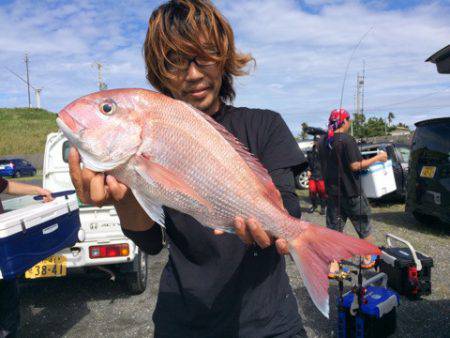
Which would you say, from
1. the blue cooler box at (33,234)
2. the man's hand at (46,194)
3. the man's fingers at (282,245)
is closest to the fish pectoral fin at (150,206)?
the man's fingers at (282,245)

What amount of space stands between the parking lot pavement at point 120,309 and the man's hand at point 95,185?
321cm

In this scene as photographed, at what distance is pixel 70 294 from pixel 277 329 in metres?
4.84

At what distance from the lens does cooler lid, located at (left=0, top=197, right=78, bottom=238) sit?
3008 mm

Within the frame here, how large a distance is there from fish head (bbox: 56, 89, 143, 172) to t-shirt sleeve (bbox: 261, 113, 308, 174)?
0.61 meters

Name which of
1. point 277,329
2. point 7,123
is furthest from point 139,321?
point 7,123

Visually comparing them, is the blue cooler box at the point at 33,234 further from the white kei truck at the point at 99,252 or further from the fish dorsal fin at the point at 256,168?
the fish dorsal fin at the point at 256,168

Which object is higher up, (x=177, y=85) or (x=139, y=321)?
(x=177, y=85)

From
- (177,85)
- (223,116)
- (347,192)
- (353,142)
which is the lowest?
(347,192)

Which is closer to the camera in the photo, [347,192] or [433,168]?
[347,192]

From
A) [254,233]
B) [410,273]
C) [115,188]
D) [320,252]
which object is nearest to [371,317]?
[410,273]

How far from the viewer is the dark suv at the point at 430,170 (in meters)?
7.09

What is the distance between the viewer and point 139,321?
15.3 feet

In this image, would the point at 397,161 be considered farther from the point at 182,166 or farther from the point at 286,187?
the point at 182,166

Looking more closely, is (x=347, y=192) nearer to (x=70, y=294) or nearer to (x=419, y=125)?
(x=419, y=125)
